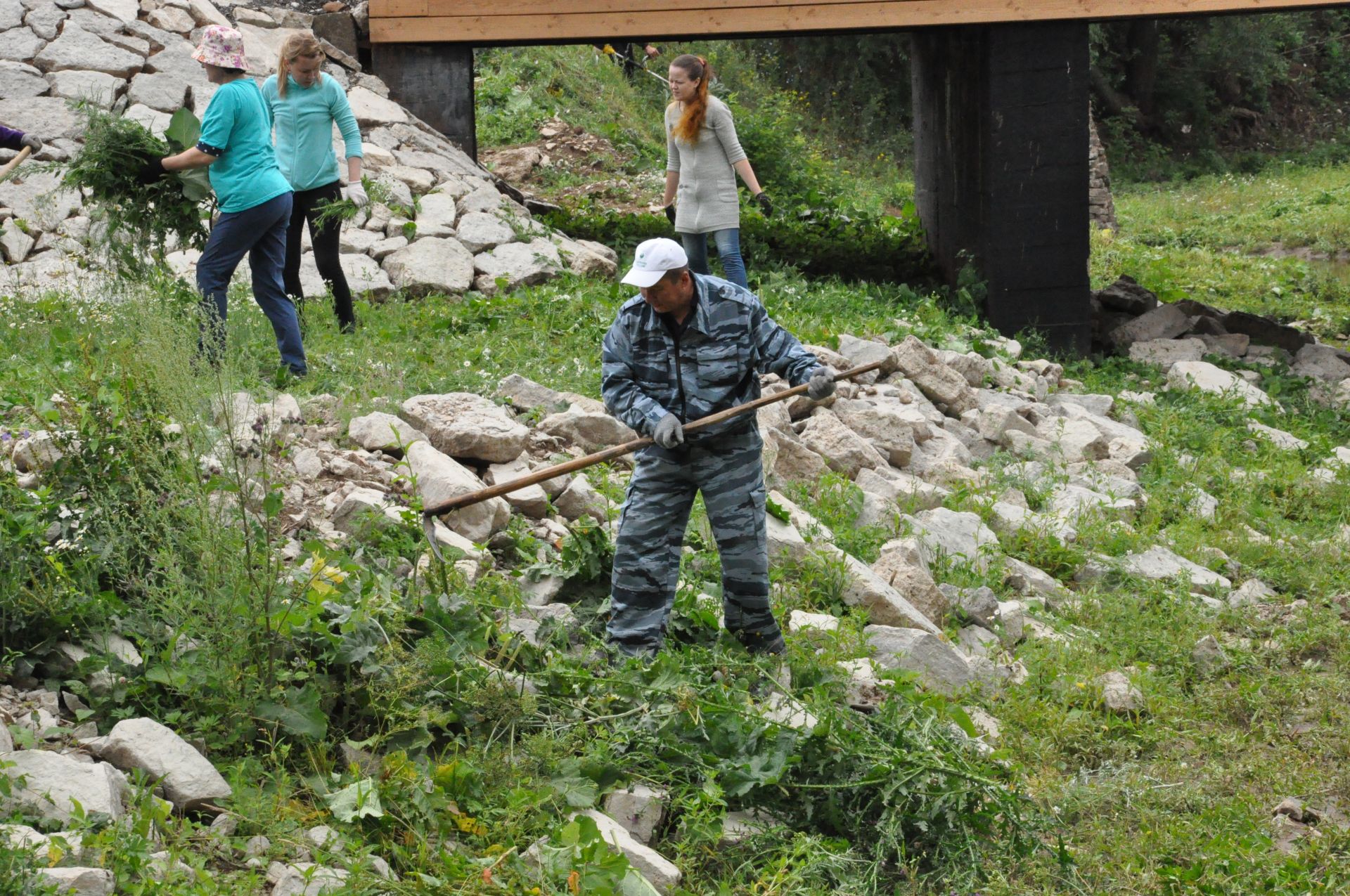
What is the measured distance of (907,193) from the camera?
18938mm

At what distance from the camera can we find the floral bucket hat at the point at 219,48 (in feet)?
20.7

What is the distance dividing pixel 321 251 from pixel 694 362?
12.3ft

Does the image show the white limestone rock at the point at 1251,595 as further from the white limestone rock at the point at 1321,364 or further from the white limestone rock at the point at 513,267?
the white limestone rock at the point at 513,267

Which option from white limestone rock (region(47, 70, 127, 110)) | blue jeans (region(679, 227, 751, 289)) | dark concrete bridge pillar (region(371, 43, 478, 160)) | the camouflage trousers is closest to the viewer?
the camouflage trousers

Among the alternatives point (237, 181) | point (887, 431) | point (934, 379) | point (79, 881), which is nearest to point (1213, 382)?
point (934, 379)

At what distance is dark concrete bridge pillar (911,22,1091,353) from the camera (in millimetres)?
11172

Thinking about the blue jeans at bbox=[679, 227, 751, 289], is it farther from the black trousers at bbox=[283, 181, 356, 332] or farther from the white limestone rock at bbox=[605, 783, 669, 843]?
the white limestone rock at bbox=[605, 783, 669, 843]

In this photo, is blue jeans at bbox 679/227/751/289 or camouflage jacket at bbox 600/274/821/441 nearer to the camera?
camouflage jacket at bbox 600/274/821/441

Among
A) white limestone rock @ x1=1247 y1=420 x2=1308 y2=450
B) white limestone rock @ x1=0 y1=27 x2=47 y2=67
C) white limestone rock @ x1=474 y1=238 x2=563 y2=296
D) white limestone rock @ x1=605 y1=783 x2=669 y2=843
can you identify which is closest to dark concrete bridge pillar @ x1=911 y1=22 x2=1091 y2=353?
white limestone rock @ x1=1247 y1=420 x2=1308 y2=450

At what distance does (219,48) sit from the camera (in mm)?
6340

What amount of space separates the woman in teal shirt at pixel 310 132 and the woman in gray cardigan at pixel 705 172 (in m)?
2.06

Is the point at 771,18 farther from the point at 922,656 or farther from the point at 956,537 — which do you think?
the point at 922,656

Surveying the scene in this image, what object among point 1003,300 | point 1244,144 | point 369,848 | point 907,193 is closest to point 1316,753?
point 369,848

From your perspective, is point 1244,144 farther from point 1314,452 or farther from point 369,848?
point 369,848
